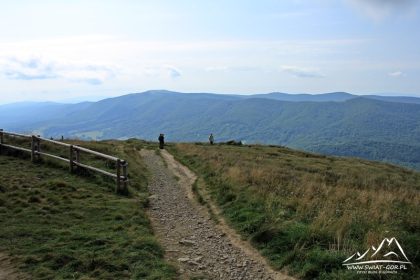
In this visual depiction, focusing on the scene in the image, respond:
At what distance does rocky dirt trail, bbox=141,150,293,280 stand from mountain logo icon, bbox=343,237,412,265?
1.49 meters

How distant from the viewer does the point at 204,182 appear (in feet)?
63.1

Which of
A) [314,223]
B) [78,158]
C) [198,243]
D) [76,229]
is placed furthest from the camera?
[78,158]

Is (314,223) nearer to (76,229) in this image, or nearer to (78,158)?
(76,229)

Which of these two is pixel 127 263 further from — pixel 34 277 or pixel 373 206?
pixel 373 206

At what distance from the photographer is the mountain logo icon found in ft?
26.2

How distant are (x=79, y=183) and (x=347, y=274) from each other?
12.3 metres

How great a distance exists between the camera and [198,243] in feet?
35.2

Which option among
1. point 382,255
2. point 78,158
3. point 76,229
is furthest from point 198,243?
point 78,158

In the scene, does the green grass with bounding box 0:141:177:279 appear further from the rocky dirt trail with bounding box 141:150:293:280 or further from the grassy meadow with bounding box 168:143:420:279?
the grassy meadow with bounding box 168:143:420:279

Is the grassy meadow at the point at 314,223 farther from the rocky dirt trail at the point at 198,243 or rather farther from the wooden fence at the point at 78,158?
the wooden fence at the point at 78,158

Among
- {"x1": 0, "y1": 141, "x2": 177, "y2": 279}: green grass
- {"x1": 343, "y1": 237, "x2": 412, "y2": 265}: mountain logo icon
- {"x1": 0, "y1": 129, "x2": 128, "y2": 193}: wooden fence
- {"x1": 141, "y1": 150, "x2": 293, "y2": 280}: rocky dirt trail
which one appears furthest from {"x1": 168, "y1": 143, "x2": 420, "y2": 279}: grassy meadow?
{"x1": 0, "y1": 129, "x2": 128, "y2": 193}: wooden fence

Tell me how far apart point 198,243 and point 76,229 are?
3429 mm

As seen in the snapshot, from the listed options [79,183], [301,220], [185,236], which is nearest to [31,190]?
[79,183]

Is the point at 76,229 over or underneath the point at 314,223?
underneath
